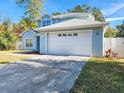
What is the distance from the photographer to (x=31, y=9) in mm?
41219

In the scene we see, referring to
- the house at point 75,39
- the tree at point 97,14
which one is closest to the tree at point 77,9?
the tree at point 97,14

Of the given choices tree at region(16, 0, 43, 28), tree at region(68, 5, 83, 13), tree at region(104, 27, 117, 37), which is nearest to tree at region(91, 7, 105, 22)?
tree at region(68, 5, 83, 13)

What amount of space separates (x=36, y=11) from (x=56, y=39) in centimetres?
2384

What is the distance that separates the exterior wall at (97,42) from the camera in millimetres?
16172

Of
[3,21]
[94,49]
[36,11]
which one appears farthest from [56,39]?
[36,11]

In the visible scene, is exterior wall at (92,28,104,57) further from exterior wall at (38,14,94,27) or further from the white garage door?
exterior wall at (38,14,94,27)

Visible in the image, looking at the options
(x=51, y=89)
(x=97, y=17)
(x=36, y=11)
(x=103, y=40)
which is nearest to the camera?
(x=51, y=89)

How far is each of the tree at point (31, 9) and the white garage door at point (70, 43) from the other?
890 inches

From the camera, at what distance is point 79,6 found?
51594 mm

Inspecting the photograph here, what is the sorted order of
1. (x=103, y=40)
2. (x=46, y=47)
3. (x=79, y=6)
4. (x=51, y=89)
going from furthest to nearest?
(x=79, y=6)
(x=46, y=47)
(x=103, y=40)
(x=51, y=89)

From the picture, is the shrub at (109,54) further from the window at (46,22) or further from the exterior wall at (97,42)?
the window at (46,22)

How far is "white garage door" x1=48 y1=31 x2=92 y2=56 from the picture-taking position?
56.5 ft

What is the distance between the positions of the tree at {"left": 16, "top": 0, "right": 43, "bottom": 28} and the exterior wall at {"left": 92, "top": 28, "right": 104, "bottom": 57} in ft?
87.6

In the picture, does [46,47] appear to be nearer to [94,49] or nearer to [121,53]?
[94,49]
